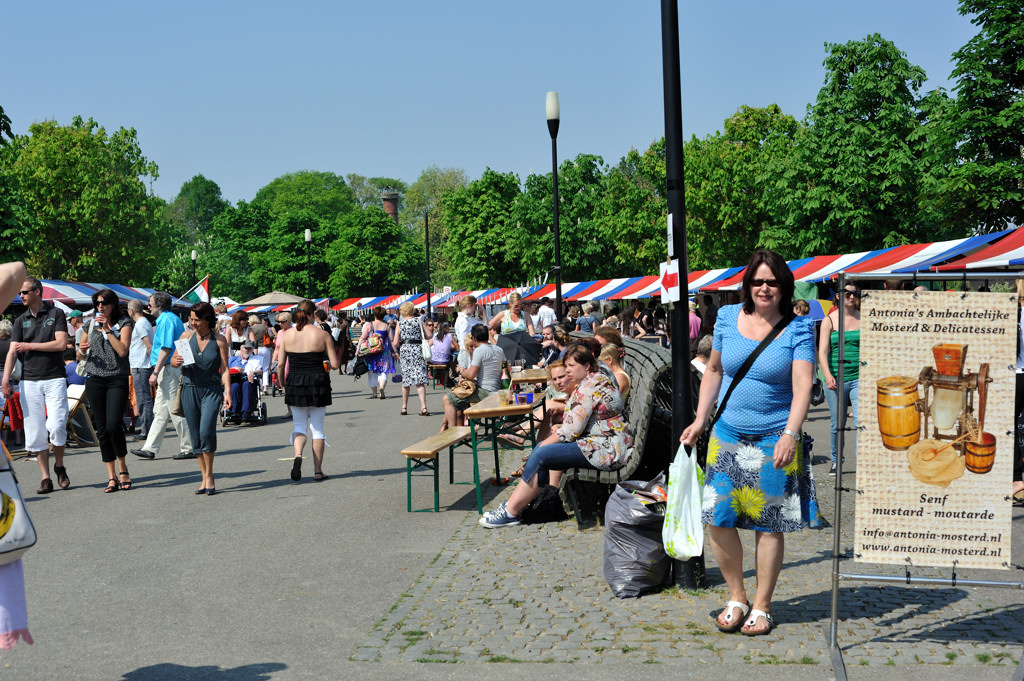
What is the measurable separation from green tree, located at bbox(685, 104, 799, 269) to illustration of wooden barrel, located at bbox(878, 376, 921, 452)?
163 ft

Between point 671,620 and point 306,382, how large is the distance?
234 inches

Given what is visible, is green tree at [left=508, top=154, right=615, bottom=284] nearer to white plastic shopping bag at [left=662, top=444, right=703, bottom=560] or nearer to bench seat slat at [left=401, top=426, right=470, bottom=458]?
bench seat slat at [left=401, top=426, right=470, bottom=458]

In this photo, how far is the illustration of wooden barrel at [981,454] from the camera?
4.72 m

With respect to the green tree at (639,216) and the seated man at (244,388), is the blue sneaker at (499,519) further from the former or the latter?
the green tree at (639,216)

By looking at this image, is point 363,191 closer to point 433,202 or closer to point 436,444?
point 433,202

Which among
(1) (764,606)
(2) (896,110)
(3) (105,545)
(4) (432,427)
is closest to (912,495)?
(1) (764,606)

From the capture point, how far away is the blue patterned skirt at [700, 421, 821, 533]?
498 cm

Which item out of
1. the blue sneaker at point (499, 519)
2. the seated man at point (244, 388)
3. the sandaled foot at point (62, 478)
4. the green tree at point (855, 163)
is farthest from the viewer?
the green tree at point (855, 163)

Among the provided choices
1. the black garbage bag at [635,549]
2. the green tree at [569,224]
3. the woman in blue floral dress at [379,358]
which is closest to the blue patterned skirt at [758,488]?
the black garbage bag at [635,549]

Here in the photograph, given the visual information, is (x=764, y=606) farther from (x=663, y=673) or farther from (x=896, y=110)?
(x=896, y=110)

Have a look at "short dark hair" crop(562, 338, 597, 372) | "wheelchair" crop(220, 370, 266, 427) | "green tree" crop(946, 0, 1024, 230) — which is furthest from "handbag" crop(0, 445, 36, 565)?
"green tree" crop(946, 0, 1024, 230)

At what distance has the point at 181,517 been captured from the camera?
9.02m

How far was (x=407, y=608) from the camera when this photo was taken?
230 inches

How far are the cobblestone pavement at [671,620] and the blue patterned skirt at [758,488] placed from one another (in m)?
0.59
